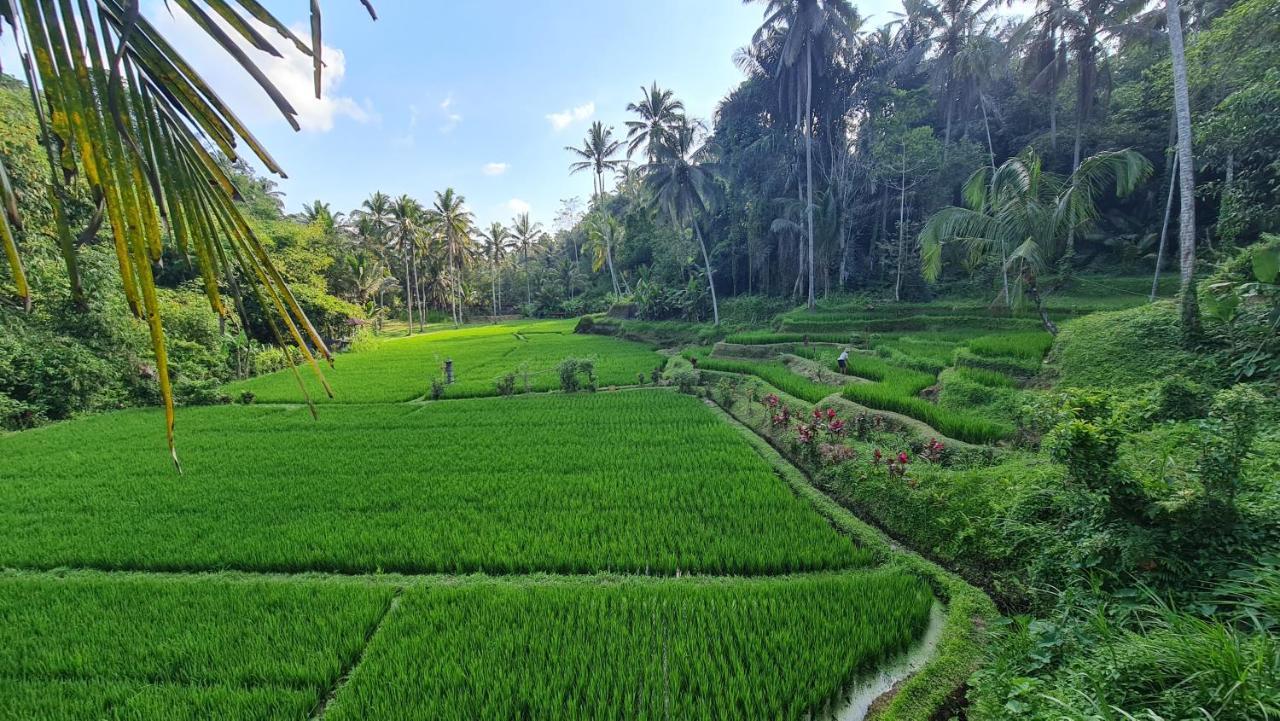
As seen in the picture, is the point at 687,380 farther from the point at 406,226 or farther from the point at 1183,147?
the point at 406,226

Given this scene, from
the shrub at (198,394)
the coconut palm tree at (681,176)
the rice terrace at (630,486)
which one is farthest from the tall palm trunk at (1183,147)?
the shrub at (198,394)

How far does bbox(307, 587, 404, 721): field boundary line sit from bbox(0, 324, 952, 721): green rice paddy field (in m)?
0.02

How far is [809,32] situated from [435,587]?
61.4ft

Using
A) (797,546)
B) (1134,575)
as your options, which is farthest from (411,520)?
(1134,575)

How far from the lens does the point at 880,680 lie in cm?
326

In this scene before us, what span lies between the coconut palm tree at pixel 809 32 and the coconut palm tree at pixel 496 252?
30.6m

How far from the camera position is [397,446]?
25.9 feet

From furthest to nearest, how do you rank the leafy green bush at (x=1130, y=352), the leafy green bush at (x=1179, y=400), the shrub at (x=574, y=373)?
the shrub at (x=574, y=373), the leafy green bush at (x=1130, y=352), the leafy green bush at (x=1179, y=400)

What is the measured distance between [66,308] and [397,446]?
335 inches

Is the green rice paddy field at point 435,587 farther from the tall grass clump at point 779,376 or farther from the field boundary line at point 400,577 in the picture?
the tall grass clump at point 779,376

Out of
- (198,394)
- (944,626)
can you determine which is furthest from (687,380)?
(198,394)

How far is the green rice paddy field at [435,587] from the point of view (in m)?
3.12

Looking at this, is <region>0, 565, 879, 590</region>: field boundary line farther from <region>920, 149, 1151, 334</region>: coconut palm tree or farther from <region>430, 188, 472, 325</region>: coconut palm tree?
<region>430, 188, 472, 325</region>: coconut palm tree

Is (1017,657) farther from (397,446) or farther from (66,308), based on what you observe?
(66,308)
